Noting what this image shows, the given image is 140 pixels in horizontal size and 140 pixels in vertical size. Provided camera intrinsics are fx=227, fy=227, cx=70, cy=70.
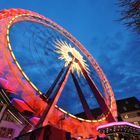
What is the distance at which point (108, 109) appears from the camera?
71.7 ft

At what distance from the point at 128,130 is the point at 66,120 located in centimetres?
1014

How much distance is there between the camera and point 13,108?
15.6m

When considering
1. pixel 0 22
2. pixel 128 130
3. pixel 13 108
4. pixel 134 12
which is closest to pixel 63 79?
pixel 13 108

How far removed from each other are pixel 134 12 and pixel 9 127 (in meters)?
20.5

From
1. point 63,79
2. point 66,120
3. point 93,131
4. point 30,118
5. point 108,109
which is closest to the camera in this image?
point 30,118

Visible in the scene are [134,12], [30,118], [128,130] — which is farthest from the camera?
[128,130]

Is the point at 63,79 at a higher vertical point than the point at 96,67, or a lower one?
lower

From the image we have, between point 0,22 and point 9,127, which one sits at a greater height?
point 0,22

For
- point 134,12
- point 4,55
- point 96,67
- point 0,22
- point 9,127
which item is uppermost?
point 96,67

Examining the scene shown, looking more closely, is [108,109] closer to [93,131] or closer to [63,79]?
[93,131]

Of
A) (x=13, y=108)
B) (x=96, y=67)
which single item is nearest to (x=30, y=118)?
(x=13, y=108)

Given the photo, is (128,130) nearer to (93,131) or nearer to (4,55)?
(93,131)

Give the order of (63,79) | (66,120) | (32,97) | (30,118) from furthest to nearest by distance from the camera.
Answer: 1. (63,79)
2. (66,120)
3. (30,118)
4. (32,97)

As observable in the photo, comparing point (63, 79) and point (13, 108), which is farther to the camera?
point (63, 79)
